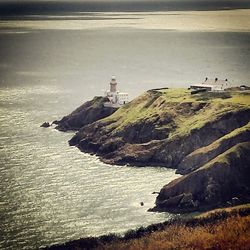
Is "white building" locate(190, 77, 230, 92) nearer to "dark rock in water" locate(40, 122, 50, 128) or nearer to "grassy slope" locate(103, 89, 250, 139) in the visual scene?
"grassy slope" locate(103, 89, 250, 139)

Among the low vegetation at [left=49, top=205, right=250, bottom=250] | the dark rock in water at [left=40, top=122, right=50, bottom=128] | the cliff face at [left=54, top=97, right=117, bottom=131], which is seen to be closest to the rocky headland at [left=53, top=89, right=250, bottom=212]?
the cliff face at [left=54, top=97, right=117, bottom=131]

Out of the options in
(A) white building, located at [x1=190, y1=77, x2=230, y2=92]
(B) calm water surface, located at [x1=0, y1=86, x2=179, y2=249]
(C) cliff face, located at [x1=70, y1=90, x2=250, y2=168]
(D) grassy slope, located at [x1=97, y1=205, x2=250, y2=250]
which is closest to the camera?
(D) grassy slope, located at [x1=97, y1=205, x2=250, y2=250]

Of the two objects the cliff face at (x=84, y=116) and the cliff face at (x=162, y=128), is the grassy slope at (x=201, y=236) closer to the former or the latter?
the cliff face at (x=162, y=128)

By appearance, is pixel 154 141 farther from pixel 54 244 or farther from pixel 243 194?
pixel 54 244

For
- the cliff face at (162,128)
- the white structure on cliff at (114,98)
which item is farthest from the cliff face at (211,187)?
the white structure on cliff at (114,98)

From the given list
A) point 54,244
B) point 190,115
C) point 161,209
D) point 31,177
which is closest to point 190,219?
point 161,209

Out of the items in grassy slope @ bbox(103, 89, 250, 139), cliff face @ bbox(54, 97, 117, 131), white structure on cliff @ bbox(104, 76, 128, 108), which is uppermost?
grassy slope @ bbox(103, 89, 250, 139)

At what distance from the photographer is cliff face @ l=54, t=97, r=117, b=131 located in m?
186

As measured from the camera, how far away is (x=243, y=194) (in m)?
128

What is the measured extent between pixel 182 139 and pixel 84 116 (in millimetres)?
38476

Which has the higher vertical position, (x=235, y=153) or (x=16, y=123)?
(x=235, y=153)

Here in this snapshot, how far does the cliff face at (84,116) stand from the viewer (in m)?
186

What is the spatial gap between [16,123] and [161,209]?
72.5m

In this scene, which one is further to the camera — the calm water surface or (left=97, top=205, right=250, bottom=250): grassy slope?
the calm water surface
